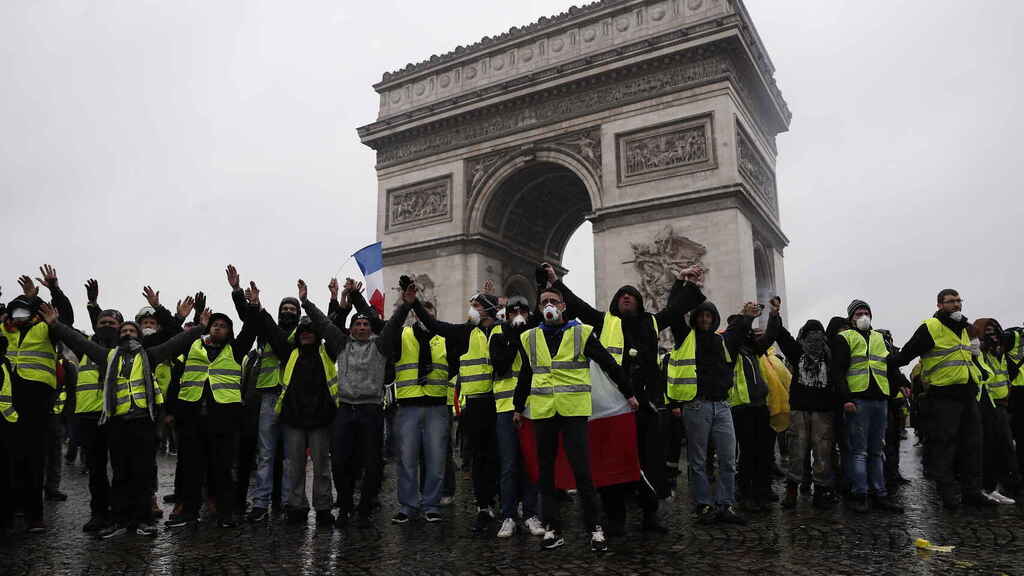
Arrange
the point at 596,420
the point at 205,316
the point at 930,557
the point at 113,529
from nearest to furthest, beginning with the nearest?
the point at 930,557, the point at 596,420, the point at 113,529, the point at 205,316

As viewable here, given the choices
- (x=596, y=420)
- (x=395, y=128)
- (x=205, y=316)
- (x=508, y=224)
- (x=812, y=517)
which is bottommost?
(x=812, y=517)

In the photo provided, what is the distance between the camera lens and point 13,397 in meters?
5.98

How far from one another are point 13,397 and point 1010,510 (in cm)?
846

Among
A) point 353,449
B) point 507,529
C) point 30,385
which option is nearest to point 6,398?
point 30,385

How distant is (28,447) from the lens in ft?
19.7

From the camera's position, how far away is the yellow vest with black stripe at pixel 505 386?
18.6ft

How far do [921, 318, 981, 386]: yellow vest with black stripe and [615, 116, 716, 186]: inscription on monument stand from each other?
13.4 metres

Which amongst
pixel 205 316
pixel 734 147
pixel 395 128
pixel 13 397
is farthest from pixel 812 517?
pixel 395 128

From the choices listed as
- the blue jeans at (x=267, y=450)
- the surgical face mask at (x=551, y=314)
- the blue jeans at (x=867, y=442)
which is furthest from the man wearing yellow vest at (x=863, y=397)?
the blue jeans at (x=267, y=450)

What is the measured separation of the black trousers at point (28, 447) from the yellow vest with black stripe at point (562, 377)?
4.31 m

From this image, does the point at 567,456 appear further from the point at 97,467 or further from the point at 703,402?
the point at 97,467

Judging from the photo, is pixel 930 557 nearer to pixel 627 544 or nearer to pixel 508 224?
pixel 627 544

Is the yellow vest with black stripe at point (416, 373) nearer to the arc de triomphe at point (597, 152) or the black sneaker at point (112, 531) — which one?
the black sneaker at point (112, 531)

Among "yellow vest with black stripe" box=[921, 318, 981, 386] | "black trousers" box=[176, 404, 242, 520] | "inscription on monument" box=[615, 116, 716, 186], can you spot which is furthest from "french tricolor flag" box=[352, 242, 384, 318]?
"yellow vest with black stripe" box=[921, 318, 981, 386]
